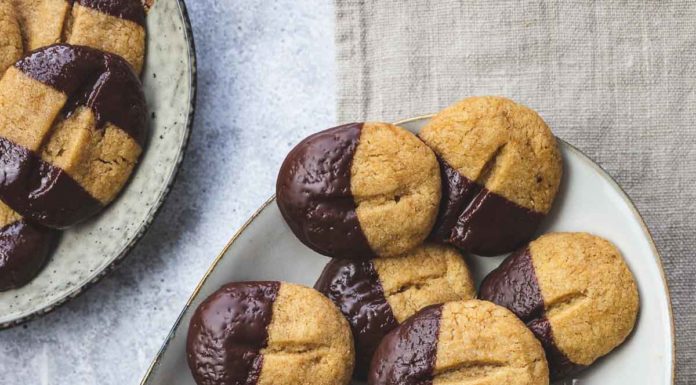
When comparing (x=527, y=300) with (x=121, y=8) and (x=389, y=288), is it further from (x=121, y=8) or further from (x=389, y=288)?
(x=121, y=8)

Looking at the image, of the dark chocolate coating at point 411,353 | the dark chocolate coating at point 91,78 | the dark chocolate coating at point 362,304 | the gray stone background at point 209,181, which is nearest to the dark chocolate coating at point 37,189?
the dark chocolate coating at point 91,78

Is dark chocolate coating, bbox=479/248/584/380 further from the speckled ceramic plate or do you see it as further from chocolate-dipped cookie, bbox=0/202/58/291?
chocolate-dipped cookie, bbox=0/202/58/291

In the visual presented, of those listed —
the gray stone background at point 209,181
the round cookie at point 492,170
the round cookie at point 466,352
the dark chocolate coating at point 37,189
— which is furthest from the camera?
the gray stone background at point 209,181

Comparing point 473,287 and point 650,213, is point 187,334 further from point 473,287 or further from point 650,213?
point 650,213

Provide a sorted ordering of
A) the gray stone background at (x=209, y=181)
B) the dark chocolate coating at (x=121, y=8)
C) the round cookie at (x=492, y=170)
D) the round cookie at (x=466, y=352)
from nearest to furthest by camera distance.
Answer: the round cookie at (x=466, y=352)
the round cookie at (x=492, y=170)
the dark chocolate coating at (x=121, y=8)
the gray stone background at (x=209, y=181)

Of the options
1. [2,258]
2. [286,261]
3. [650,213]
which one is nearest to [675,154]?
[650,213]

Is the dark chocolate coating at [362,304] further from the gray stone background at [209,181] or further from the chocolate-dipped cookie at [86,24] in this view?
the chocolate-dipped cookie at [86,24]

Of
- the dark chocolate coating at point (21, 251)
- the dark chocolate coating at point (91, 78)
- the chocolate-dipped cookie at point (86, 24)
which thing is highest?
the chocolate-dipped cookie at point (86, 24)
